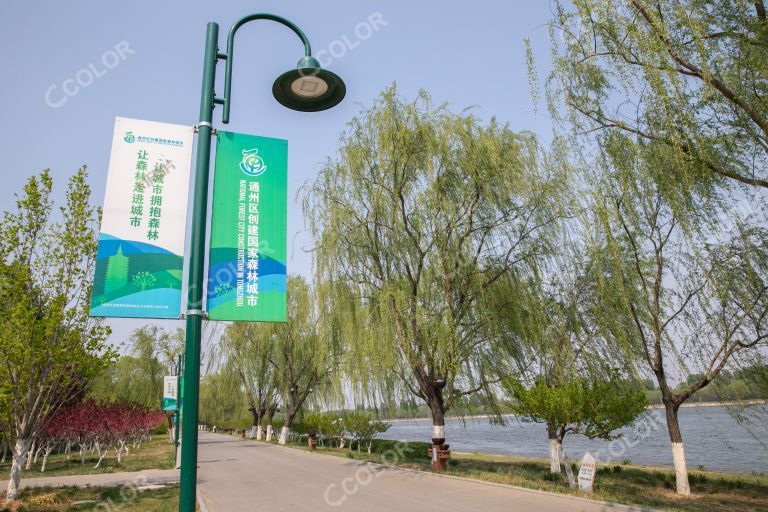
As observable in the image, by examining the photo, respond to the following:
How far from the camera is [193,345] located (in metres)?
3.20

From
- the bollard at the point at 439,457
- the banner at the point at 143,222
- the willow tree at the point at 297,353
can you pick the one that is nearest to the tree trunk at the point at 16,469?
the bollard at the point at 439,457

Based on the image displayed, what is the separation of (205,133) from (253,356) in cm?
2670

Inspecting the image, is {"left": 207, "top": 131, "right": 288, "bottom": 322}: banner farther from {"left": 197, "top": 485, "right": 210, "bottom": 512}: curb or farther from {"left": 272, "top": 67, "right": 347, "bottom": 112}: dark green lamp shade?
A: {"left": 197, "top": 485, "right": 210, "bottom": 512}: curb

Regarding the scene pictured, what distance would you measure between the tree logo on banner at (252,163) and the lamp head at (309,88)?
698 millimetres

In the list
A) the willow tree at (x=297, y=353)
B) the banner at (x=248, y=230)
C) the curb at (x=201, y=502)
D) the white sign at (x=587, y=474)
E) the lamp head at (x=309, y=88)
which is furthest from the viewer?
the willow tree at (x=297, y=353)

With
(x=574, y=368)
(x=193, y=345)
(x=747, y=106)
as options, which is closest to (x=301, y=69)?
(x=193, y=345)

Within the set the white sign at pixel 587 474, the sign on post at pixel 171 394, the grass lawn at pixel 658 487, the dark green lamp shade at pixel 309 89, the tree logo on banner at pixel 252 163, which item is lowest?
the grass lawn at pixel 658 487

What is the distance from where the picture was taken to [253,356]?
28578 mm

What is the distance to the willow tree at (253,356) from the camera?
27891 mm

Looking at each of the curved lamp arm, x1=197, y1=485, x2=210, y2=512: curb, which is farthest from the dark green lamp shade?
x1=197, y1=485, x2=210, y2=512: curb

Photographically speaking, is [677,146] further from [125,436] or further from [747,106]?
[125,436]

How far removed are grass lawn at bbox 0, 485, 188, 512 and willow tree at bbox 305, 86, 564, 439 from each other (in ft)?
19.0

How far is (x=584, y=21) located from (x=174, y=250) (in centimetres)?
639

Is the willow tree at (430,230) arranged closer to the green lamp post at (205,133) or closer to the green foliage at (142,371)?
the green lamp post at (205,133)
